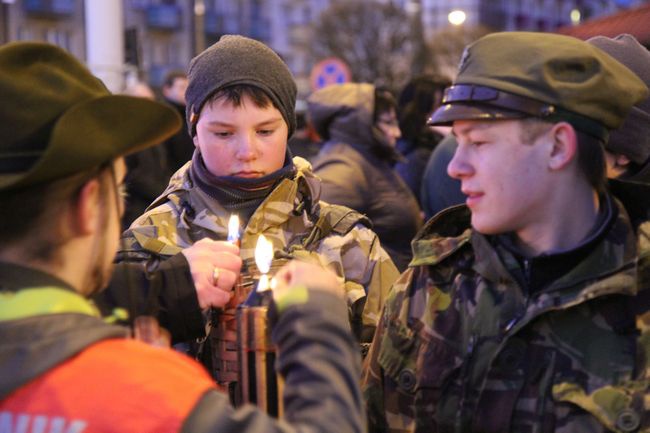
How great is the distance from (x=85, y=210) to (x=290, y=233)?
1365 millimetres

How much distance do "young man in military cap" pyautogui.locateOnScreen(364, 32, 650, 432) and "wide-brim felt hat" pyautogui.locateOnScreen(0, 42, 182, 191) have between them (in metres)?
0.93

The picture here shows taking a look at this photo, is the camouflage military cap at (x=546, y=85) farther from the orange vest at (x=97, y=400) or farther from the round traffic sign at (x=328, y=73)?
the round traffic sign at (x=328, y=73)

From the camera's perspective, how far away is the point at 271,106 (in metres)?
3.26

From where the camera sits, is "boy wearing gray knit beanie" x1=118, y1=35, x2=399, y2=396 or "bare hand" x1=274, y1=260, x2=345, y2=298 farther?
"boy wearing gray knit beanie" x1=118, y1=35, x2=399, y2=396

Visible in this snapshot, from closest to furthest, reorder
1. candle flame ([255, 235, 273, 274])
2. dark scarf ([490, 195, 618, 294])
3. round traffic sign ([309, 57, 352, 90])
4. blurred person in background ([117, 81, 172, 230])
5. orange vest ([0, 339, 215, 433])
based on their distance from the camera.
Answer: orange vest ([0, 339, 215, 433]) → candle flame ([255, 235, 273, 274]) → dark scarf ([490, 195, 618, 294]) → blurred person in background ([117, 81, 172, 230]) → round traffic sign ([309, 57, 352, 90])

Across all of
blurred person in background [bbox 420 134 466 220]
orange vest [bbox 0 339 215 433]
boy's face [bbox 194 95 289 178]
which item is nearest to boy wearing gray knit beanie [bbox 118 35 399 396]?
boy's face [bbox 194 95 289 178]

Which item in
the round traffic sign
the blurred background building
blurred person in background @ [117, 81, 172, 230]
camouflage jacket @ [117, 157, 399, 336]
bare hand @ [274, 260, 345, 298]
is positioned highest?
bare hand @ [274, 260, 345, 298]

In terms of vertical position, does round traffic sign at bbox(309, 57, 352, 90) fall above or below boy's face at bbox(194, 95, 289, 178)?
below

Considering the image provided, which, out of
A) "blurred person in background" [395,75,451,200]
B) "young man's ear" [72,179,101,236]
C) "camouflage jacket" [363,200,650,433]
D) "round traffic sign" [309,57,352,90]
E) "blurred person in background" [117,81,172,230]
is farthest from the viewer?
"round traffic sign" [309,57,352,90]

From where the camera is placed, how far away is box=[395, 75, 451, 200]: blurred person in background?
7.51 m

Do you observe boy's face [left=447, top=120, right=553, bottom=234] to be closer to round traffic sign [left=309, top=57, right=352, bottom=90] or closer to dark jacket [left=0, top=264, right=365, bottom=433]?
dark jacket [left=0, top=264, right=365, bottom=433]

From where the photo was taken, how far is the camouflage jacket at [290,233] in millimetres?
3129

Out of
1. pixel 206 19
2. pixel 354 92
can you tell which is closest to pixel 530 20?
pixel 206 19

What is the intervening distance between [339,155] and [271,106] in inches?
112
